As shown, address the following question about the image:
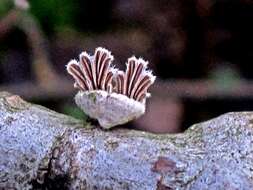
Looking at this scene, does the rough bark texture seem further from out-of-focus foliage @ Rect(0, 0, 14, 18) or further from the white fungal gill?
out-of-focus foliage @ Rect(0, 0, 14, 18)

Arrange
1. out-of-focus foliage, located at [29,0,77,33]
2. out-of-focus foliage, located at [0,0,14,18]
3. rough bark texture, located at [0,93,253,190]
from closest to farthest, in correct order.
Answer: rough bark texture, located at [0,93,253,190]
out-of-focus foliage, located at [0,0,14,18]
out-of-focus foliage, located at [29,0,77,33]

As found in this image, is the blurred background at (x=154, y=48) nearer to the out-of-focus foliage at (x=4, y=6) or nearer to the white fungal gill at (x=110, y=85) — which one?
the out-of-focus foliage at (x=4, y=6)

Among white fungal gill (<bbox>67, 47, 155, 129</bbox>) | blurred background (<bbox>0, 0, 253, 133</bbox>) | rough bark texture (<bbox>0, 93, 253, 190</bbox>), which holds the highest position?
blurred background (<bbox>0, 0, 253, 133</bbox>)

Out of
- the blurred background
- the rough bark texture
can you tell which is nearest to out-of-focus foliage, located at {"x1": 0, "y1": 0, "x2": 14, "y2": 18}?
the blurred background

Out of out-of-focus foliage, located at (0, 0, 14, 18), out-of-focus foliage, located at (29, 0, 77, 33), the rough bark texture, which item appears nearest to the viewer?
the rough bark texture

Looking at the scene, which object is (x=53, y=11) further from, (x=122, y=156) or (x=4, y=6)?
(x=122, y=156)

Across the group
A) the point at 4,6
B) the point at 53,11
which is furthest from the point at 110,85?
Result: the point at 53,11
